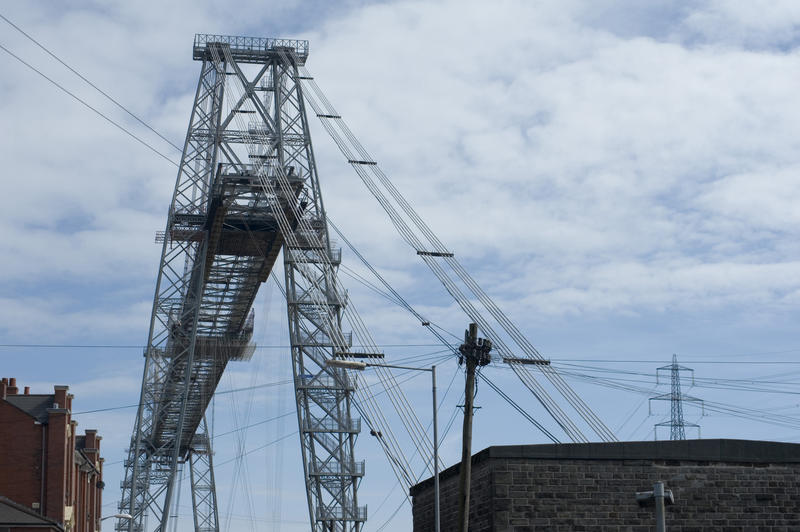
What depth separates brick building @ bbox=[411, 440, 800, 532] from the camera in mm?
22641

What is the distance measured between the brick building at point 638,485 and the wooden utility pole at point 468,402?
44 centimetres

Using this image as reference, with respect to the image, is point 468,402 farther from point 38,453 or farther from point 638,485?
point 38,453

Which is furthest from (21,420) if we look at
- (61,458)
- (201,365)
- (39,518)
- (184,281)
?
(201,365)

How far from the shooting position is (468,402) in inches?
961

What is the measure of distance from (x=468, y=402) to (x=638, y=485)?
151 inches

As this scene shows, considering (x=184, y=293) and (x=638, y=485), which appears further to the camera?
(x=184, y=293)

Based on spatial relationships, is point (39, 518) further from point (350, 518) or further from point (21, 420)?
point (350, 518)

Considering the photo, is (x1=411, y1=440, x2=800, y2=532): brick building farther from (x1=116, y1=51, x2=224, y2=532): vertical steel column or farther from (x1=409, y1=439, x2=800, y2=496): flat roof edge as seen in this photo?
(x1=116, y1=51, x2=224, y2=532): vertical steel column

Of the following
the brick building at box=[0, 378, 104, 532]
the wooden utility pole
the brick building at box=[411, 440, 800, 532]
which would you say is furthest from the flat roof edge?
the brick building at box=[0, 378, 104, 532]

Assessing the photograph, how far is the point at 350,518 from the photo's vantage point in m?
52.0

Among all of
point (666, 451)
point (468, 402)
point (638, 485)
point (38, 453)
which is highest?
point (38, 453)

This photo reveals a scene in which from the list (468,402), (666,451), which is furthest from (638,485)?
(468,402)

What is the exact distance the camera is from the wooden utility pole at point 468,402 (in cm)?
2277

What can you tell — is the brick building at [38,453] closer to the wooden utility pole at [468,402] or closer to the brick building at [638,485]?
the wooden utility pole at [468,402]
